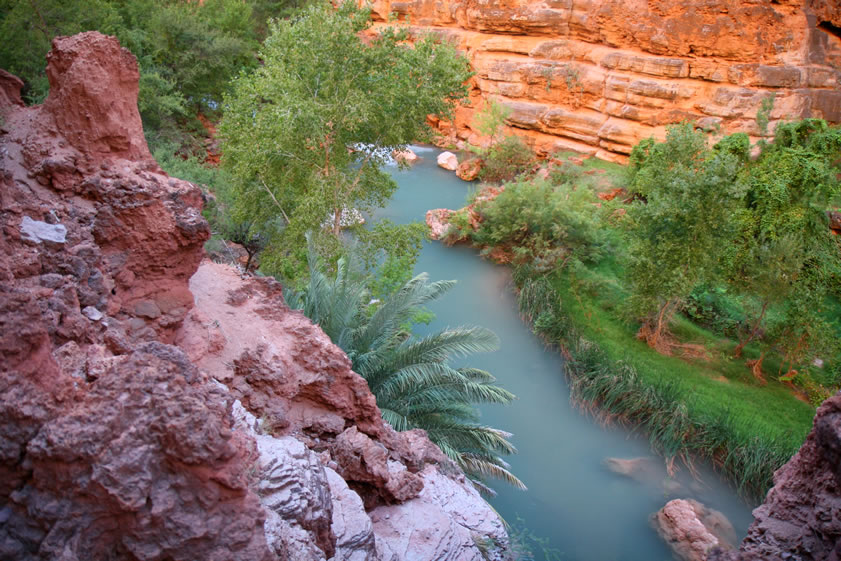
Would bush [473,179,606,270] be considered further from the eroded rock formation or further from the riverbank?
the eroded rock formation

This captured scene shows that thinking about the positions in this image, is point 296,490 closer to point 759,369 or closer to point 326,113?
point 326,113

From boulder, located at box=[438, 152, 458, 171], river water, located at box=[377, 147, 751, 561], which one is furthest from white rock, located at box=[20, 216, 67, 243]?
boulder, located at box=[438, 152, 458, 171]

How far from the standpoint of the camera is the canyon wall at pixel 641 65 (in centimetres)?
1967

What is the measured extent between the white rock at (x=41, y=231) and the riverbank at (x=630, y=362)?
30.3ft

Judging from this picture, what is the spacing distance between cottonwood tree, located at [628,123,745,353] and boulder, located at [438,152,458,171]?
11.9 m

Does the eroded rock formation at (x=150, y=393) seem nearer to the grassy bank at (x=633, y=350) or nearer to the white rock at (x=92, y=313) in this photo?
the white rock at (x=92, y=313)

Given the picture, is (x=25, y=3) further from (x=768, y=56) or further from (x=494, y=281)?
(x=768, y=56)

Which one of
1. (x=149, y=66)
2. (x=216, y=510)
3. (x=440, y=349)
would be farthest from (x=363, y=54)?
(x=149, y=66)

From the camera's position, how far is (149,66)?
59.8ft

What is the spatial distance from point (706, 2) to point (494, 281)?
43.9 feet

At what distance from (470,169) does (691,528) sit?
1638 cm

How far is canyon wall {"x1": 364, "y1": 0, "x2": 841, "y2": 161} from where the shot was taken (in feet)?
64.5

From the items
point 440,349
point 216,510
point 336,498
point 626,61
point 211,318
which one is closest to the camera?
point 216,510

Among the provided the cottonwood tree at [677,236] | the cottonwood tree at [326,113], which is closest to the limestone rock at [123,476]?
the cottonwood tree at [326,113]
